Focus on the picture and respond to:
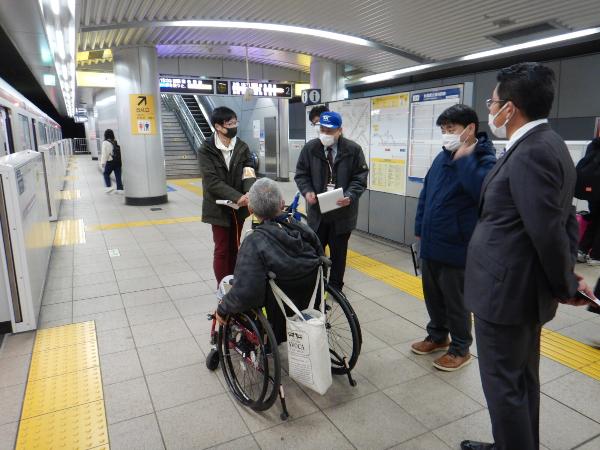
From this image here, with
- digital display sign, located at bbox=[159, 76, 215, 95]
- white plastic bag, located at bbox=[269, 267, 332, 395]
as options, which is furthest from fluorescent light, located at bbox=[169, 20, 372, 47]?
white plastic bag, located at bbox=[269, 267, 332, 395]

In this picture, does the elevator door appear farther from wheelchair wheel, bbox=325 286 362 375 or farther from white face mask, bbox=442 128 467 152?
white face mask, bbox=442 128 467 152

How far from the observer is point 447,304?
244 centimetres

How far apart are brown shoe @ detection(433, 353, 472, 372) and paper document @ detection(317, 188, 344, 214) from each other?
1211mm

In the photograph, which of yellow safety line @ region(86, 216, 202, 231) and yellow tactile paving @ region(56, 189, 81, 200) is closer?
yellow safety line @ region(86, 216, 202, 231)

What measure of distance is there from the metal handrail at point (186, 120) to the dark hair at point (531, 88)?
13.4m

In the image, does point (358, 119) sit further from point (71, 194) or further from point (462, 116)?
point (71, 194)

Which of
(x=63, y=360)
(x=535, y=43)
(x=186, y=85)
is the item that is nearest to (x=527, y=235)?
(x=63, y=360)

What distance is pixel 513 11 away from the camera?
18.6 ft

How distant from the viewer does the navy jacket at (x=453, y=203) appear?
2.15m

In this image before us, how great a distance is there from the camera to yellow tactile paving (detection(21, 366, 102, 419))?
2.19 meters

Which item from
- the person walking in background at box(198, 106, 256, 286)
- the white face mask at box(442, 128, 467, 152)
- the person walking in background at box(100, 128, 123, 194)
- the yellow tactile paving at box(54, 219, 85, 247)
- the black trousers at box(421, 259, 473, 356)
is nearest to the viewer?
the white face mask at box(442, 128, 467, 152)

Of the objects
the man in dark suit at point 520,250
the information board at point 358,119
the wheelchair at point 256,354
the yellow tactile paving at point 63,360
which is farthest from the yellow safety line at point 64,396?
the information board at point 358,119

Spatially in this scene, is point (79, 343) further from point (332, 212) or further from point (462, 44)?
point (462, 44)

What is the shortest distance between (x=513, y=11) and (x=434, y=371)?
5.32 m
